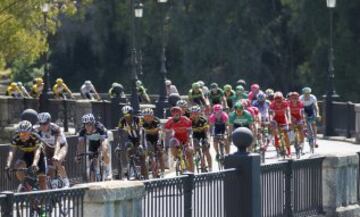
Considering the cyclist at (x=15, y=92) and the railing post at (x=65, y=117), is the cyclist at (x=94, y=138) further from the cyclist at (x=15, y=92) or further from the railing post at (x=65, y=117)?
the cyclist at (x=15, y=92)

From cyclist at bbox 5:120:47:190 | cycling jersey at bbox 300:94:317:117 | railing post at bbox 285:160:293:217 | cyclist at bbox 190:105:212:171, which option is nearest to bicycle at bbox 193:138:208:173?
cyclist at bbox 190:105:212:171

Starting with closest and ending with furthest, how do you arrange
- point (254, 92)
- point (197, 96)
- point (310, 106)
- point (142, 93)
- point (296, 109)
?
1. point (296, 109)
2. point (310, 106)
3. point (254, 92)
4. point (197, 96)
5. point (142, 93)

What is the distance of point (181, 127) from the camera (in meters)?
26.1

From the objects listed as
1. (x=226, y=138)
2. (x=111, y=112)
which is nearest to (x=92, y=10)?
(x=111, y=112)

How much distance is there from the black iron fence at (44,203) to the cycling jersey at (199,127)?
1376cm

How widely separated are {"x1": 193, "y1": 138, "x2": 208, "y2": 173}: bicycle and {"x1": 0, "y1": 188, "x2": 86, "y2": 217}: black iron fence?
1359cm

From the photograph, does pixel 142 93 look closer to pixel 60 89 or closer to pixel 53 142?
pixel 60 89

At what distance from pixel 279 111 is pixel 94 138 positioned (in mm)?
9380

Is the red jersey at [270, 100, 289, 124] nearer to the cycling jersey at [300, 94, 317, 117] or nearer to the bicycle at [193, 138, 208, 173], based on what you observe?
the cycling jersey at [300, 94, 317, 117]

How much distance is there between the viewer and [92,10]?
271ft

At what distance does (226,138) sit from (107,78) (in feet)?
182

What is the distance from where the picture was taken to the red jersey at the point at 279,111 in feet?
102

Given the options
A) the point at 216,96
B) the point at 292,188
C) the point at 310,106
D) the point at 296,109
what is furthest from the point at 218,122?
the point at 292,188

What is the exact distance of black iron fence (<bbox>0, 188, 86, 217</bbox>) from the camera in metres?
12.6
